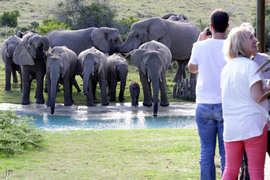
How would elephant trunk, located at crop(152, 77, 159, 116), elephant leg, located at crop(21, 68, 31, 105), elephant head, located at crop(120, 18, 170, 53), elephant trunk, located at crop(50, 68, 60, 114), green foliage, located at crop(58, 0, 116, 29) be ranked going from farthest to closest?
Answer: green foliage, located at crop(58, 0, 116, 29)
elephant head, located at crop(120, 18, 170, 53)
elephant leg, located at crop(21, 68, 31, 105)
elephant trunk, located at crop(50, 68, 60, 114)
elephant trunk, located at crop(152, 77, 159, 116)

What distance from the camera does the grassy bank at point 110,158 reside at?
6.56m

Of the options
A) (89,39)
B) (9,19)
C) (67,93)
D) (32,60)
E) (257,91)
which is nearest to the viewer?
(257,91)

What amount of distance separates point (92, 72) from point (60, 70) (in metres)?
0.81

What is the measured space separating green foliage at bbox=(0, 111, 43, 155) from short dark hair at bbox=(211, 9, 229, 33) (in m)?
3.59

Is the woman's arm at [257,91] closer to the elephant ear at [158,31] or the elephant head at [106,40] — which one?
the elephant ear at [158,31]

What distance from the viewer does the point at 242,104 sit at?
4.51 m

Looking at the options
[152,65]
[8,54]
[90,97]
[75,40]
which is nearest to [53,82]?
[90,97]

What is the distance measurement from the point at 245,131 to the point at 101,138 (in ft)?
16.5

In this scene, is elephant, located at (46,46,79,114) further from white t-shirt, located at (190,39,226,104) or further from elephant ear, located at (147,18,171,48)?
white t-shirt, located at (190,39,226,104)

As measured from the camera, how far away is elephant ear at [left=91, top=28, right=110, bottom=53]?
20.4 meters

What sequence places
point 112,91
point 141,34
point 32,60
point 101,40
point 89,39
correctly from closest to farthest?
point 32,60
point 112,91
point 141,34
point 101,40
point 89,39

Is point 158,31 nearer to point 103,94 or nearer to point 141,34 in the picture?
point 141,34

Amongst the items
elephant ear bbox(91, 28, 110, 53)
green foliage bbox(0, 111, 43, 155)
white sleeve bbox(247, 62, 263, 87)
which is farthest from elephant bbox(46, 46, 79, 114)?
white sleeve bbox(247, 62, 263, 87)

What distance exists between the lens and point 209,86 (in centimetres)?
520
